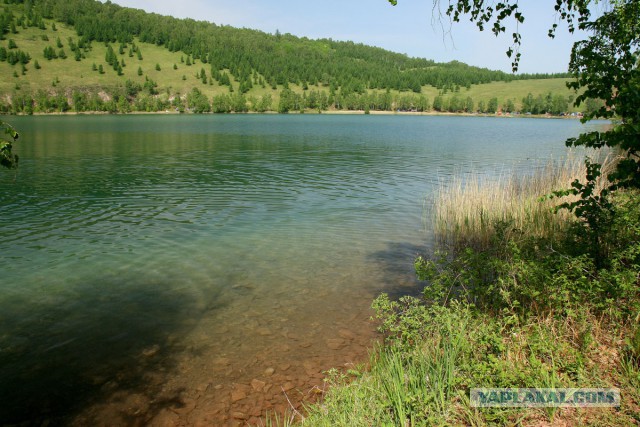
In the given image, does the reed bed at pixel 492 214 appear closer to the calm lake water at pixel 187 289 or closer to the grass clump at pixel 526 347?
the calm lake water at pixel 187 289

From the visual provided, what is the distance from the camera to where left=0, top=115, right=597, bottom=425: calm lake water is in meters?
6.47

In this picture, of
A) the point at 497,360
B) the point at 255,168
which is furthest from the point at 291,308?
the point at 255,168

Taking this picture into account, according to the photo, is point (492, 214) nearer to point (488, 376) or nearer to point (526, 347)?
point (526, 347)

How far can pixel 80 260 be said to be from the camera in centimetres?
1208

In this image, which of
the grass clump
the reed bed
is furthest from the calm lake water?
the grass clump

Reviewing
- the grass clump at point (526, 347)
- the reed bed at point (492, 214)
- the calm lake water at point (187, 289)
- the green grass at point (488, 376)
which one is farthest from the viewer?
the reed bed at point (492, 214)

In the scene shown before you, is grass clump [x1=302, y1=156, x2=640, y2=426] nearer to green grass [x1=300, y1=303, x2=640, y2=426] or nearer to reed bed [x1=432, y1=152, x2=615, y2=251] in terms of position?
green grass [x1=300, y1=303, x2=640, y2=426]

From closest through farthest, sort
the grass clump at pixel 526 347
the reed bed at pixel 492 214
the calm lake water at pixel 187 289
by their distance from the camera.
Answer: the grass clump at pixel 526 347 → the calm lake water at pixel 187 289 → the reed bed at pixel 492 214

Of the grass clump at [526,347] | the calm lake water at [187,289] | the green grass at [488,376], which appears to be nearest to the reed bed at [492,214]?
the calm lake water at [187,289]

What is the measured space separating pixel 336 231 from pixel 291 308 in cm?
636

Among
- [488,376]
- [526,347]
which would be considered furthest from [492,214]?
[488,376]

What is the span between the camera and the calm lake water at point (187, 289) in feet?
21.2

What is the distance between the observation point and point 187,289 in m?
10.2

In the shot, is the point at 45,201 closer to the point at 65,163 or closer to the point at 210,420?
the point at 65,163
